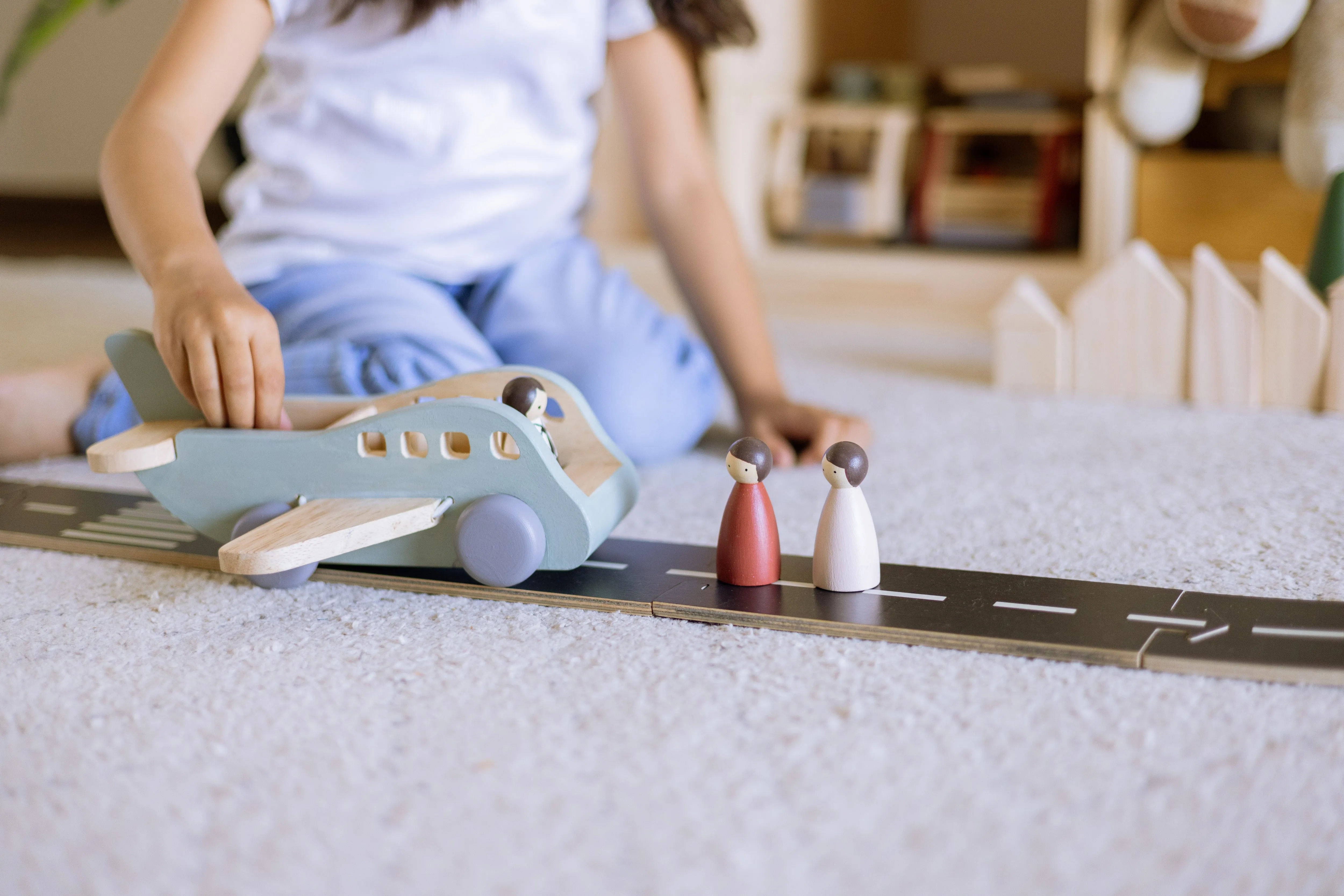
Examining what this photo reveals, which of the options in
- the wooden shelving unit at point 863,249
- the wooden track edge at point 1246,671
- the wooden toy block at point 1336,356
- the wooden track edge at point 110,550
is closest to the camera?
the wooden track edge at point 1246,671

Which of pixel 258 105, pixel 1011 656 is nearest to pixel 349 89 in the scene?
pixel 258 105

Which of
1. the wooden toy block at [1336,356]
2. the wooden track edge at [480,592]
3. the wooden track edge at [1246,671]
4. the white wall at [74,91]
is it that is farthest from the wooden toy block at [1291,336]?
the white wall at [74,91]

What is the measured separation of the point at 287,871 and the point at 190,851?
4 centimetres

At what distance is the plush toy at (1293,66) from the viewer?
3.73 ft

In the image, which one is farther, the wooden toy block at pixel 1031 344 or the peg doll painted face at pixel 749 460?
the wooden toy block at pixel 1031 344

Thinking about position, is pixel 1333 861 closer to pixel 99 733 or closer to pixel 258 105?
pixel 99 733

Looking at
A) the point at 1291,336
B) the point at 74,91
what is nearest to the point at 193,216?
the point at 1291,336

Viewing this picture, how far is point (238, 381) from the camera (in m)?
0.66

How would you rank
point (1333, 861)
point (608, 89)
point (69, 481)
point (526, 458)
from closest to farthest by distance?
point (1333, 861) < point (526, 458) < point (69, 481) < point (608, 89)

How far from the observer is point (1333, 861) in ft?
1.36

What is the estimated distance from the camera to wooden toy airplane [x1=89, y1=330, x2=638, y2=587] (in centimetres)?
65

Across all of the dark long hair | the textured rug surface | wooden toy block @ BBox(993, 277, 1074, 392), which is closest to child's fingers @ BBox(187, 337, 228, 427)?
the textured rug surface

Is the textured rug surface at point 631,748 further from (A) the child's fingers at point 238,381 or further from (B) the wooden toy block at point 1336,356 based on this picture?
(B) the wooden toy block at point 1336,356

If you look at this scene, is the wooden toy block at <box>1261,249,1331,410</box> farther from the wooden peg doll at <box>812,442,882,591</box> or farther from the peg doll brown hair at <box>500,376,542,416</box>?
the peg doll brown hair at <box>500,376,542,416</box>
